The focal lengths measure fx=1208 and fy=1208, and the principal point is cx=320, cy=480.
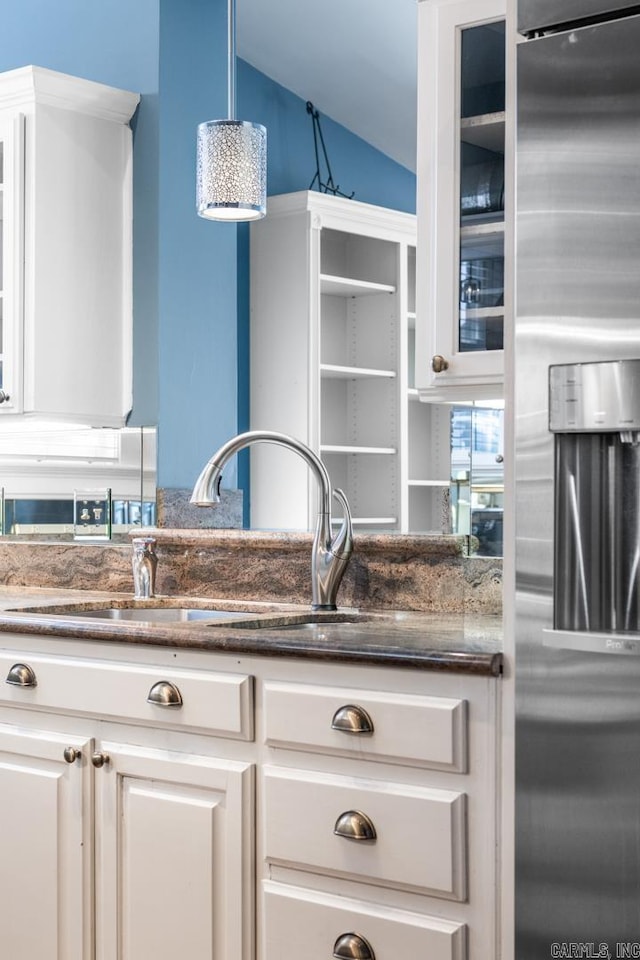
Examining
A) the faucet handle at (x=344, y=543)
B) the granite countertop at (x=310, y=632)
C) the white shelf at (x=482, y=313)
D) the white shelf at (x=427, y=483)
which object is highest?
the white shelf at (x=482, y=313)

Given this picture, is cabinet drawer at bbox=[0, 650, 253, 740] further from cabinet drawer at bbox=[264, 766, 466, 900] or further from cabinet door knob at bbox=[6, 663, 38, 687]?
cabinet drawer at bbox=[264, 766, 466, 900]

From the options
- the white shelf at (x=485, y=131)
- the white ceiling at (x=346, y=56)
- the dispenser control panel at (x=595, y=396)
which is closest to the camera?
the dispenser control panel at (x=595, y=396)

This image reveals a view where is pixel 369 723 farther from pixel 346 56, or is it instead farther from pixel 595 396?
pixel 346 56

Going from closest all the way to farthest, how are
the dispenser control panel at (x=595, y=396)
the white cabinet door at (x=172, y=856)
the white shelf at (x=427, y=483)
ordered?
the dispenser control panel at (x=595, y=396), the white cabinet door at (x=172, y=856), the white shelf at (x=427, y=483)

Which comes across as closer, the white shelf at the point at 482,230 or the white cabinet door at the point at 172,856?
the white cabinet door at the point at 172,856

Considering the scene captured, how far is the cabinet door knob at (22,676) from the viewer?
7.69ft

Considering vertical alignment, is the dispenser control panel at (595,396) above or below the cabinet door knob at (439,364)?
below

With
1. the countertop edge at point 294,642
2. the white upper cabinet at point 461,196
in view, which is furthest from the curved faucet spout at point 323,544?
the white upper cabinet at point 461,196

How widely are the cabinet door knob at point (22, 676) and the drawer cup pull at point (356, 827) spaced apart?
756mm

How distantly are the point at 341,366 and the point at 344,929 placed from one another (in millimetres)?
3178

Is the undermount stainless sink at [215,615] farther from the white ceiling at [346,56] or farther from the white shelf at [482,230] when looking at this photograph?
the white ceiling at [346,56]

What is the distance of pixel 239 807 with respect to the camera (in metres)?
2.02

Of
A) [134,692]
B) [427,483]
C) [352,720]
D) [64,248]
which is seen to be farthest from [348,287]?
[352,720]

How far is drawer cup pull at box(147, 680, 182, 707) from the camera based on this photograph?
6.92ft
